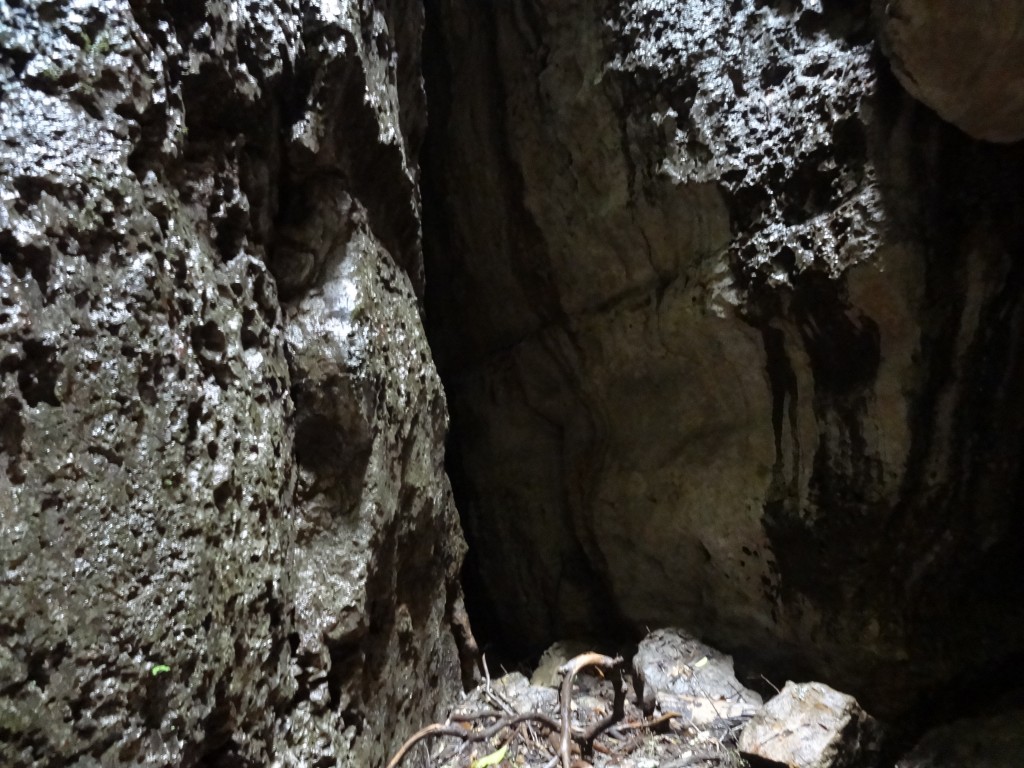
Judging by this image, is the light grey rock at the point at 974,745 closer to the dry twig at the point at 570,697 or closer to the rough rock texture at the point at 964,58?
the dry twig at the point at 570,697

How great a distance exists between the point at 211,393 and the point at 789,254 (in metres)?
2.04

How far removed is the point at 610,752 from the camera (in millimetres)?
2400

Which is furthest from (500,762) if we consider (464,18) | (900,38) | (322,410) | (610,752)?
(464,18)

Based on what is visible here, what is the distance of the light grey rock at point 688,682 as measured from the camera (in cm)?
261

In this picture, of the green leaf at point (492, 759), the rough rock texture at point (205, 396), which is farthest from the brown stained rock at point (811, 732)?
the rough rock texture at point (205, 396)

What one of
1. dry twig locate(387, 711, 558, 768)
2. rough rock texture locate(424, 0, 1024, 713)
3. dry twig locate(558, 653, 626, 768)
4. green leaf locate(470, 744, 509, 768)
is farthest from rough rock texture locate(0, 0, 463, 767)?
rough rock texture locate(424, 0, 1024, 713)

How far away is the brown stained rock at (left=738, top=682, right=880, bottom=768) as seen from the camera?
2.13 metres

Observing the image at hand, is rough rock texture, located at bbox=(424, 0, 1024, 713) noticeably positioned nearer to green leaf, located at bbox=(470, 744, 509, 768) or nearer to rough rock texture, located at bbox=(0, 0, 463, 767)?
rough rock texture, located at bbox=(0, 0, 463, 767)

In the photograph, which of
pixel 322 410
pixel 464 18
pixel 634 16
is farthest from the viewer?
pixel 464 18

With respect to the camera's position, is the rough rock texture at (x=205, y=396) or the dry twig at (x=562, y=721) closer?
the rough rock texture at (x=205, y=396)

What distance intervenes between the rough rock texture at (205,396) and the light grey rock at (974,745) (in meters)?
1.75

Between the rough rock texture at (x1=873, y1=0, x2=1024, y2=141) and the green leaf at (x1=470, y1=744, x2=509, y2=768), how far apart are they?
254cm

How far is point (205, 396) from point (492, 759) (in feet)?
5.03

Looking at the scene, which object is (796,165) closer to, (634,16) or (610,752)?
(634,16)
